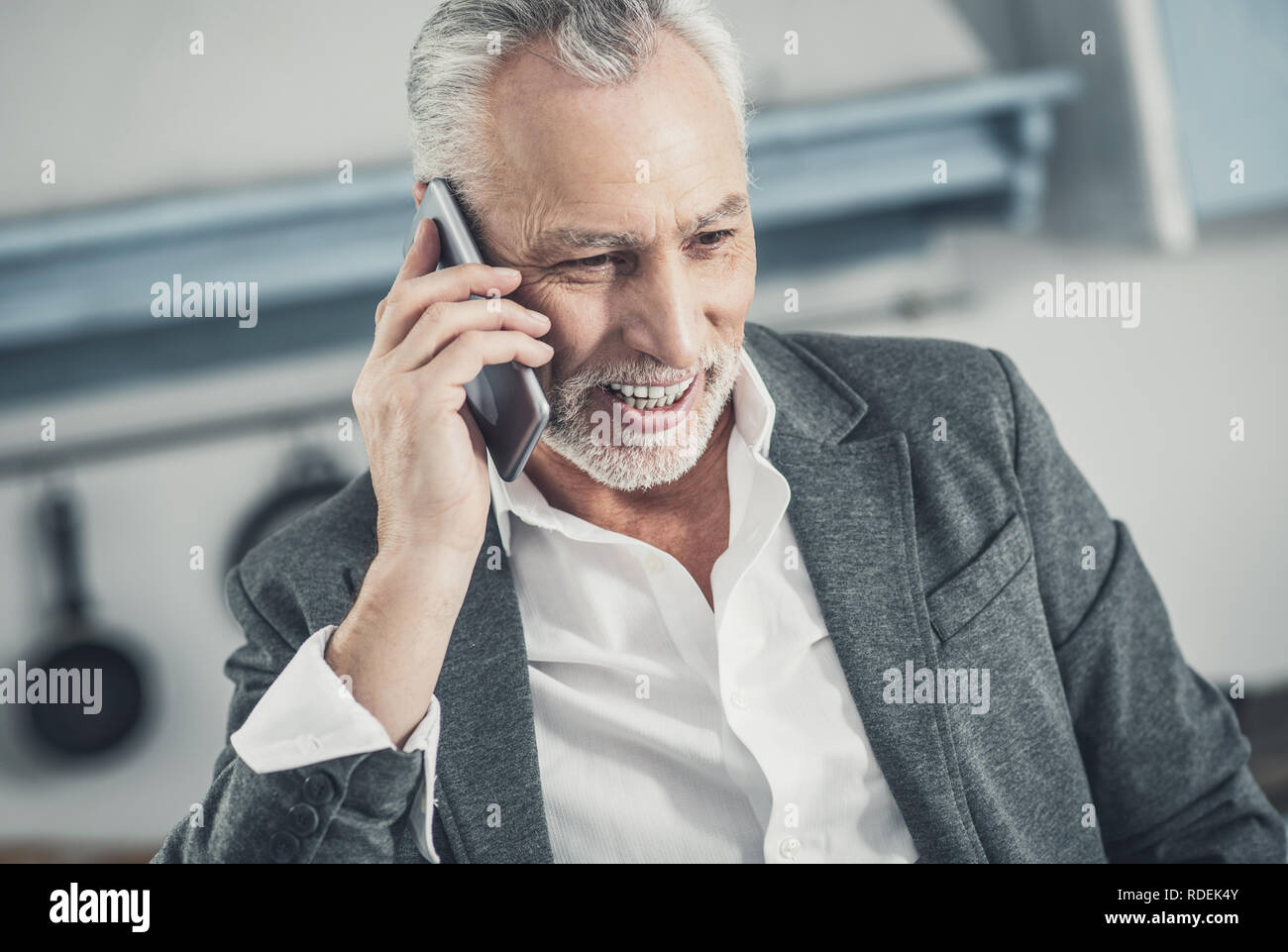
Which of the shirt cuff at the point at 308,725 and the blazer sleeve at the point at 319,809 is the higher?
the shirt cuff at the point at 308,725

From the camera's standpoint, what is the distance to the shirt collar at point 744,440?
103 cm

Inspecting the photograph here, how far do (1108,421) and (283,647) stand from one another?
1475 mm

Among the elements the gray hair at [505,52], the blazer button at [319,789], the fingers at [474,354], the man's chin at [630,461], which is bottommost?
the blazer button at [319,789]

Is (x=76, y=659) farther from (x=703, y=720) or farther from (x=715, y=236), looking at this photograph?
(x=715, y=236)

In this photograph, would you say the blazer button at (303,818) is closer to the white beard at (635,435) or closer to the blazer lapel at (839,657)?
the blazer lapel at (839,657)

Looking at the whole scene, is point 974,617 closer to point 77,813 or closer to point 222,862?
point 222,862

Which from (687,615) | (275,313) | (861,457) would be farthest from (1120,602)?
(275,313)

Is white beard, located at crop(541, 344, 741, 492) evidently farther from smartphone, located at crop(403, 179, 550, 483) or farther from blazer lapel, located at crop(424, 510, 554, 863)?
blazer lapel, located at crop(424, 510, 554, 863)

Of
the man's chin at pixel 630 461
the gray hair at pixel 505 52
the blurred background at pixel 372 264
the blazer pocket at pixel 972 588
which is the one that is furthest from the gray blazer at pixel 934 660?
the blurred background at pixel 372 264

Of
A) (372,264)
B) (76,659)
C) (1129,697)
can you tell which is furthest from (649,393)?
(76,659)

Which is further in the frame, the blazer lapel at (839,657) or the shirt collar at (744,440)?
the shirt collar at (744,440)

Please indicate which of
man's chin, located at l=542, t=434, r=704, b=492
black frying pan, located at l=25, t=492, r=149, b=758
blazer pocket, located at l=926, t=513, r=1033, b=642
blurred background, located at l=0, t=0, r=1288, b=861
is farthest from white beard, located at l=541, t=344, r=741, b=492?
black frying pan, located at l=25, t=492, r=149, b=758

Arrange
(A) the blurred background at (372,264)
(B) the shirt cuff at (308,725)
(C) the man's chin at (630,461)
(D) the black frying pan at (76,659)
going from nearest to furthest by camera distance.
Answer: (B) the shirt cuff at (308,725) → (C) the man's chin at (630,461) → (A) the blurred background at (372,264) → (D) the black frying pan at (76,659)

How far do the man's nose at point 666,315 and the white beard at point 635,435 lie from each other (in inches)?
2.1
